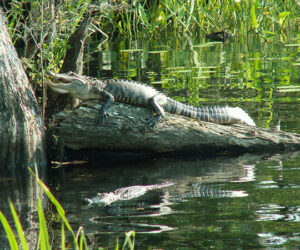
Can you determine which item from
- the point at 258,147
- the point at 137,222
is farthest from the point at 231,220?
the point at 258,147

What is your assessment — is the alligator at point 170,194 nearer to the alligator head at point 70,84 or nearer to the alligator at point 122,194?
the alligator at point 122,194

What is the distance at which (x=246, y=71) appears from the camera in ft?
39.8

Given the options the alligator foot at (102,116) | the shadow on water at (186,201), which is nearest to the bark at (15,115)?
the shadow on water at (186,201)

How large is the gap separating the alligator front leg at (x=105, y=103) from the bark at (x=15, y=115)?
772 mm

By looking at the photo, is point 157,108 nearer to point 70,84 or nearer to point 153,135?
point 153,135

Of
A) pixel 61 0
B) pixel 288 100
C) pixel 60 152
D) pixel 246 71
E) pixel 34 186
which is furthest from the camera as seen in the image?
pixel 246 71

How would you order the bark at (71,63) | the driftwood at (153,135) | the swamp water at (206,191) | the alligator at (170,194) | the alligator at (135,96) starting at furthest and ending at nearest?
the bark at (71,63), the alligator at (135,96), the driftwood at (153,135), the alligator at (170,194), the swamp water at (206,191)

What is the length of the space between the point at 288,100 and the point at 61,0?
4119 millimetres

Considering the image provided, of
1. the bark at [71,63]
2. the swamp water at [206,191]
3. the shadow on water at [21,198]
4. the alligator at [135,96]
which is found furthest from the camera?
the bark at [71,63]

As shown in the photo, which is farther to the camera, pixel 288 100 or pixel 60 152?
pixel 288 100

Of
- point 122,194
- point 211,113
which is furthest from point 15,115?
point 211,113

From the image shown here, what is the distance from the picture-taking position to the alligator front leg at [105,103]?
6.84 m

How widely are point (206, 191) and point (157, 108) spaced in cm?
214

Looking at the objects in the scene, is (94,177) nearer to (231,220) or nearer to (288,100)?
(231,220)
